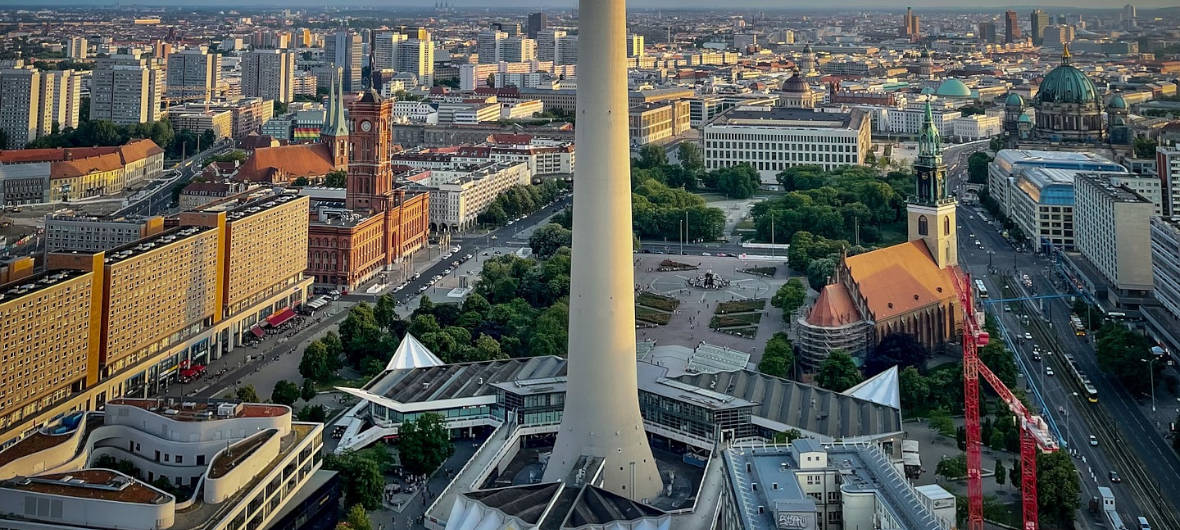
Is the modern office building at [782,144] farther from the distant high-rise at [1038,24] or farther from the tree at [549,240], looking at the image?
the distant high-rise at [1038,24]

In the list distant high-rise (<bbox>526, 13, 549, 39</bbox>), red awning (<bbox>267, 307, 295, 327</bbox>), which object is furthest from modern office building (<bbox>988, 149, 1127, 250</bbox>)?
distant high-rise (<bbox>526, 13, 549, 39</bbox>)

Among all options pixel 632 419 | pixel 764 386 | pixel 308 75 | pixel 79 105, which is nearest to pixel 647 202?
pixel 764 386

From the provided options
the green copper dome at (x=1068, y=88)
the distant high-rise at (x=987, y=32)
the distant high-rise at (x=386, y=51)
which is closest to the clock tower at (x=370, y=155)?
the green copper dome at (x=1068, y=88)

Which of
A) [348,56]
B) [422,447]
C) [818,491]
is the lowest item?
[422,447]

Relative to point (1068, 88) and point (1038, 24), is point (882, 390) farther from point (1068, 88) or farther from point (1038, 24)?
point (1038, 24)

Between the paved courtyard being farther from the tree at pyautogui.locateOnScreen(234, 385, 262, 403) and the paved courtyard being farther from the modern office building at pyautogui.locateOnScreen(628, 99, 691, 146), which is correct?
the modern office building at pyautogui.locateOnScreen(628, 99, 691, 146)

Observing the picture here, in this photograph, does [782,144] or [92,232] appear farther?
[782,144]

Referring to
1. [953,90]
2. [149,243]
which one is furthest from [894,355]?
[953,90]
